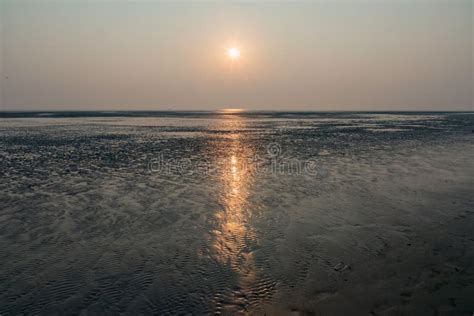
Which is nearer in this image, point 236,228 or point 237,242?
point 237,242

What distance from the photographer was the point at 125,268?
7887mm

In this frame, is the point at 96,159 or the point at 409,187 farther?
the point at 96,159

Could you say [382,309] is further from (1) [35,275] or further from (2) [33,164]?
(2) [33,164]

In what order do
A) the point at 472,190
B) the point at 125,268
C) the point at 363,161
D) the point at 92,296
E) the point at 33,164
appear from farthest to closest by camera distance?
the point at 363,161, the point at 33,164, the point at 472,190, the point at 125,268, the point at 92,296

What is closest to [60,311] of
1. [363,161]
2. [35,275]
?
[35,275]

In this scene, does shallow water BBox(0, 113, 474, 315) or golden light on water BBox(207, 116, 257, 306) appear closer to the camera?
shallow water BBox(0, 113, 474, 315)

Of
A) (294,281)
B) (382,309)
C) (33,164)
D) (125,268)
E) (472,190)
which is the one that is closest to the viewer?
(382,309)

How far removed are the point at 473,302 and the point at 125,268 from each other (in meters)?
7.21

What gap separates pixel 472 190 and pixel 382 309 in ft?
39.4

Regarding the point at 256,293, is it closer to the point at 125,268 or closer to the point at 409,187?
the point at 125,268

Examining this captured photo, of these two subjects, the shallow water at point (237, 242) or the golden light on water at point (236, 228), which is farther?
the golden light on water at point (236, 228)

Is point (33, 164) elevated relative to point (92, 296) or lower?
elevated

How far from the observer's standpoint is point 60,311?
6.17 meters

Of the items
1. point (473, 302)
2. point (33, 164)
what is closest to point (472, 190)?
point (473, 302)
